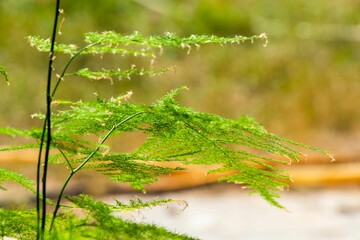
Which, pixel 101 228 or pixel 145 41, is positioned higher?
pixel 145 41

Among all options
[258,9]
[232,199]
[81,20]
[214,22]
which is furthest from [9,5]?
[232,199]

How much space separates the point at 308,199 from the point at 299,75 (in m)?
3.29

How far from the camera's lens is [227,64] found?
39.7 ft

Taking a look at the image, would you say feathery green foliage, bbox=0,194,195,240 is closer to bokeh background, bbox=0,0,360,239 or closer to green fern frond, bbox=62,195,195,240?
green fern frond, bbox=62,195,195,240

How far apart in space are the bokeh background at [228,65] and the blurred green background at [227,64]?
0.02m

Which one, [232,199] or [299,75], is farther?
[299,75]

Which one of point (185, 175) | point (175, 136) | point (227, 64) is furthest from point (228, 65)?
point (175, 136)

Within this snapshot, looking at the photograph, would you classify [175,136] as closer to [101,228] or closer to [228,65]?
[101,228]

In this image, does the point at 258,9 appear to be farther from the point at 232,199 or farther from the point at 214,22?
the point at 232,199

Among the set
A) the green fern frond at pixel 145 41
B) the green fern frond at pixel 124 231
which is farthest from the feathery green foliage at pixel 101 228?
the green fern frond at pixel 145 41

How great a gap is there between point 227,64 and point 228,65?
4cm

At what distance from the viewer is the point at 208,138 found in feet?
5.29

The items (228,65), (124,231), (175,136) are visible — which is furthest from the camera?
(228,65)

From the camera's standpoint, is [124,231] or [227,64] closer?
[124,231]
